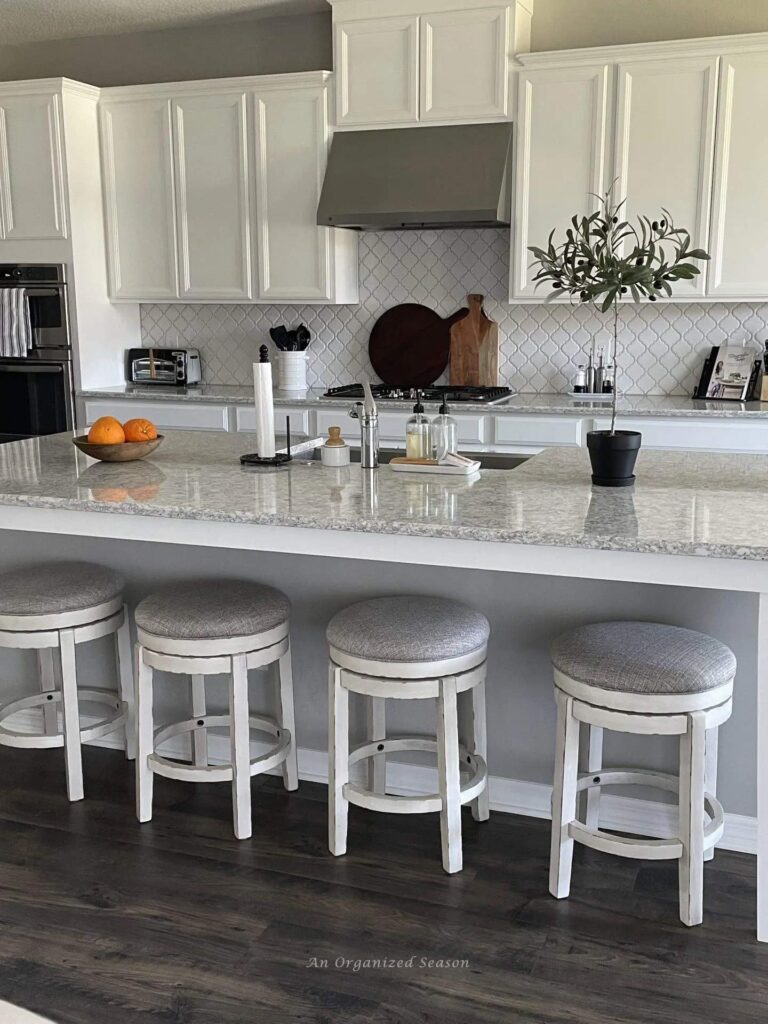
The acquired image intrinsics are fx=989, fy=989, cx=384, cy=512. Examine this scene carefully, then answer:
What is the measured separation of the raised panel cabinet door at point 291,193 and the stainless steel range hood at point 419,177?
5.6 inches

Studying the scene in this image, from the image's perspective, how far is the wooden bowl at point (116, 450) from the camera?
9.12ft

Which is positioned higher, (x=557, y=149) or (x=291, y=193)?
(x=557, y=149)

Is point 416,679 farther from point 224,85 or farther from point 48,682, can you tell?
point 224,85

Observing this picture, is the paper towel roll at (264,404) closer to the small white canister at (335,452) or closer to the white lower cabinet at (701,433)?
the small white canister at (335,452)

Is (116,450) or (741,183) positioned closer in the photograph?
(116,450)

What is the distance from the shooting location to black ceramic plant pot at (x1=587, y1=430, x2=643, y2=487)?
2424 millimetres

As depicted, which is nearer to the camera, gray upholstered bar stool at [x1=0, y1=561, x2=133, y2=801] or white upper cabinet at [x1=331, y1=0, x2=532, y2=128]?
gray upholstered bar stool at [x1=0, y1=561, x2=133, y2=801]

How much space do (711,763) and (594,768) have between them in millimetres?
280

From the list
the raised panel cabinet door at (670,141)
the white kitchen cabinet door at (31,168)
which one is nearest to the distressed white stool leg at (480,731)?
the raised panel cabinet door at (670,141)

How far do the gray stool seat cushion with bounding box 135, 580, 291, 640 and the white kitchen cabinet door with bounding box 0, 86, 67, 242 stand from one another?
300cm

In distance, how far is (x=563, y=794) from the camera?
87.3 inches

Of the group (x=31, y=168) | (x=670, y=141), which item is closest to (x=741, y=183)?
(x=670, y=141)

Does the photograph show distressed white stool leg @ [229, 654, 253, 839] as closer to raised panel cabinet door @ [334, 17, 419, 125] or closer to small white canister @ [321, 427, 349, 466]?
small white canister @ [321, 427, 349, 466]

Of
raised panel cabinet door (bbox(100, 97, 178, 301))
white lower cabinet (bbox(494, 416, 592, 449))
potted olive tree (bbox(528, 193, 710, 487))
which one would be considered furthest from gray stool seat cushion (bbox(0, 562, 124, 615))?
raised panel cabinet door (bbox(100, 97, 178, 301))
